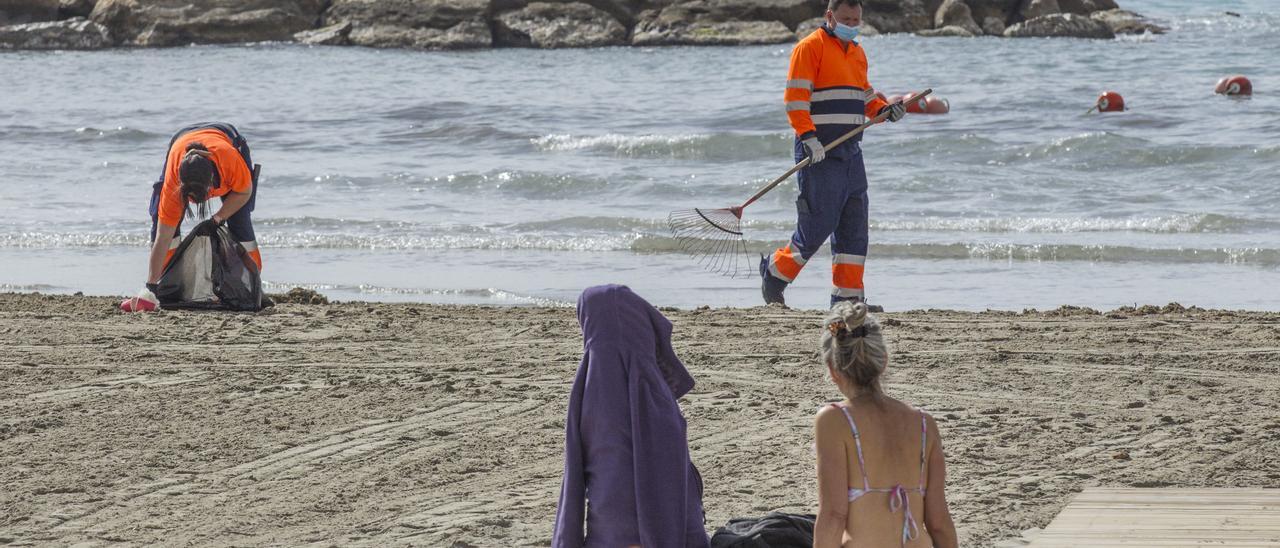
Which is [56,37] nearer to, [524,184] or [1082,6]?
[1082,6]

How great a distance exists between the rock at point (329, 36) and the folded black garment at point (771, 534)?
38703 mm

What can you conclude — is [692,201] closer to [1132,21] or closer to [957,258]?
[957,258]

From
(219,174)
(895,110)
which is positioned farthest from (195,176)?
(895,110)

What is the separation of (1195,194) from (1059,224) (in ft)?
7.16

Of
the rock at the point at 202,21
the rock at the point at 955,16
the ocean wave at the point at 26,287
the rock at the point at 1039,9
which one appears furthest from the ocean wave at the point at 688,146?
the rock at the point at 202,21

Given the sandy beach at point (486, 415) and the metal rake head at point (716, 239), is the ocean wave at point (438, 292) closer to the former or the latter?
the metal rake head at point (716, 239)

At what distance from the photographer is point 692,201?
15.1m

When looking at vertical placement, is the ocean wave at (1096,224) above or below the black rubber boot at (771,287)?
below

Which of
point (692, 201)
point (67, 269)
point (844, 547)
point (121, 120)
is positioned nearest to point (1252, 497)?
point (844, 547)

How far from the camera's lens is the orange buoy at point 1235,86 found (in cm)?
2169

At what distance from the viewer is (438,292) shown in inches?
410

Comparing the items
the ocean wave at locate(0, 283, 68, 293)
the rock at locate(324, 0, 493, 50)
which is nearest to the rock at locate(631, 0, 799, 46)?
the rock at locate(324, 0, 493, 50)

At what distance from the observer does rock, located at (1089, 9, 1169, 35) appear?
39875 mm

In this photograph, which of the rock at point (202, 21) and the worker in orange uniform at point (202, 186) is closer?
the worker in orange uniform at point (202, 186)
